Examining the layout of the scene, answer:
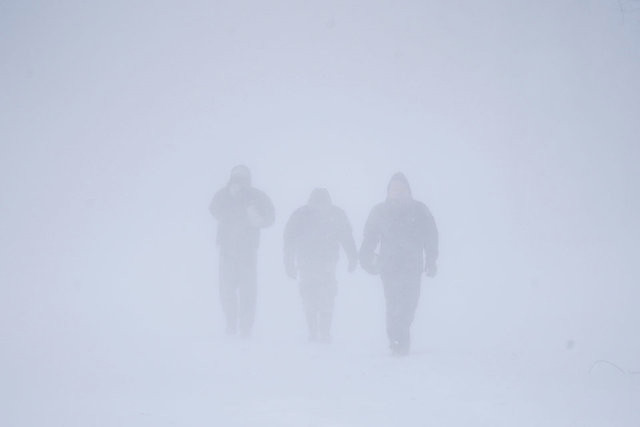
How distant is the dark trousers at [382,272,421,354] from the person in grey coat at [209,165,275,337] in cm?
246

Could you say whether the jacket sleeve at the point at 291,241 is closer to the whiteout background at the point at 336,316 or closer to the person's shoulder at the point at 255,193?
the person's shoulder at the point at 255,193

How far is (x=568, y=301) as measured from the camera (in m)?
14.8

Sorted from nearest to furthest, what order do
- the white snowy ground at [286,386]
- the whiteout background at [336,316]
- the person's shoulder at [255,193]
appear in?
the white snowy ground at [286,386], the whiteout background at [336,316], the person's shoulder at [255,193]

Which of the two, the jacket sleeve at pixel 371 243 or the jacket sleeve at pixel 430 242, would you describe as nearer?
the jacket sleeve at pixel 430 242

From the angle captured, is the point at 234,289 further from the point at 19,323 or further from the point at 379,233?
the point at 19,323

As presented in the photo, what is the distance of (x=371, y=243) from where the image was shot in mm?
7738

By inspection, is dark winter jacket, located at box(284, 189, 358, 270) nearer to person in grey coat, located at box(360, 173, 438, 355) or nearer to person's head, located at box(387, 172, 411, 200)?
person in grey coat, located at box(360, 173, 438, 355)

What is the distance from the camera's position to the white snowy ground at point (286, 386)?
446cm

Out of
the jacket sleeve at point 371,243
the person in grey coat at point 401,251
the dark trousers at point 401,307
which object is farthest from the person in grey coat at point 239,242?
the dark trousers at point 401,307

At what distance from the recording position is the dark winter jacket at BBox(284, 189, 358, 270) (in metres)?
9.02

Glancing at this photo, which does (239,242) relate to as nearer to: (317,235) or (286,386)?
(317,235)

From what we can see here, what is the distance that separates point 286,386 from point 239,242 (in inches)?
148

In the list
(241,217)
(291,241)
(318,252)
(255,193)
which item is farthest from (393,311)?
(255,193)

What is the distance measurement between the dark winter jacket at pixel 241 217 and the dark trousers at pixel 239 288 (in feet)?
0.52
